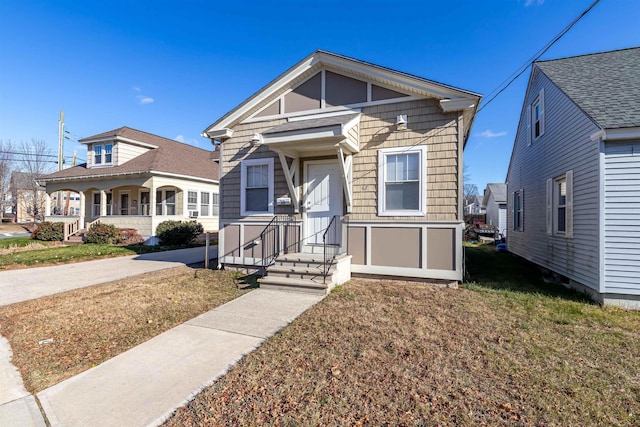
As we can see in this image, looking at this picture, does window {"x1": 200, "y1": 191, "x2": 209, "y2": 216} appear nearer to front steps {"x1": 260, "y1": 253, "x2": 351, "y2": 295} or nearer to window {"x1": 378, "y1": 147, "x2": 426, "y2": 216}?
front steps {"x1": 260, "y1": 253, "x2": 351, "y2": 295}

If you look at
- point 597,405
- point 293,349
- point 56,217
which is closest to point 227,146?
point 293,349

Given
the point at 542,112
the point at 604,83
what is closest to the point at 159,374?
the point at 604,83

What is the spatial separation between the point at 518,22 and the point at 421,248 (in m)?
7.09

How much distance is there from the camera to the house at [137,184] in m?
15.0

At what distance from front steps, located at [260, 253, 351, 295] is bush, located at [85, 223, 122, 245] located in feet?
38.4

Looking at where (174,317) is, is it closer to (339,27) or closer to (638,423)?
(638,423)

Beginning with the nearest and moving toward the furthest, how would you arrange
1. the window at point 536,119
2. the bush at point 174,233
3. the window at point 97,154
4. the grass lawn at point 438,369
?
the grass lawn at point 438,369
the window at point 536,119
the bush at point 174,233
the window at point 97,154

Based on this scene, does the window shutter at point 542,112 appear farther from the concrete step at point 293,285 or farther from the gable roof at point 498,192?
the gable roof at point 498,192

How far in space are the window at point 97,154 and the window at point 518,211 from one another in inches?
841

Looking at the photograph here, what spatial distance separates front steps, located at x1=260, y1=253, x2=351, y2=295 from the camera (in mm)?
5777

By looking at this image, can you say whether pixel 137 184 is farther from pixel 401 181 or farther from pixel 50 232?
pixel 401 181

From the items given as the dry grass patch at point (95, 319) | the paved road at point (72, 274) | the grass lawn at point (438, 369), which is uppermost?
the grass lawn at point (438, 369)

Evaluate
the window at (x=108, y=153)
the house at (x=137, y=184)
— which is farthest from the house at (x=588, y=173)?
the window at (x=108, y=153)

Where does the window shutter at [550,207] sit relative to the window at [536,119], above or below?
below
